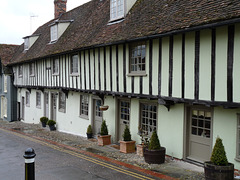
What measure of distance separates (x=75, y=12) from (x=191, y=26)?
14.1 meters

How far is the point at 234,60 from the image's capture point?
7133 mm

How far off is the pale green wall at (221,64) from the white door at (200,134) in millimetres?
1281

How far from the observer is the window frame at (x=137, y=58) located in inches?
403

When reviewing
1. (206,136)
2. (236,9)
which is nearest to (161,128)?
(206,136)

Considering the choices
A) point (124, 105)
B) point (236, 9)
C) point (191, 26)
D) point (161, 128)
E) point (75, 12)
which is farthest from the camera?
point (75, 12)

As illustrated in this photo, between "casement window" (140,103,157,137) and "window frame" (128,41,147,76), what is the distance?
4.66ft

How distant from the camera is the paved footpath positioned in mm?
7938

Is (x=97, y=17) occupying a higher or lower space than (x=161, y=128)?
higher

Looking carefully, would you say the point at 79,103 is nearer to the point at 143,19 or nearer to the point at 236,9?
the point at 143,19

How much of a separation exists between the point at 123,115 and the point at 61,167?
435 centimetres

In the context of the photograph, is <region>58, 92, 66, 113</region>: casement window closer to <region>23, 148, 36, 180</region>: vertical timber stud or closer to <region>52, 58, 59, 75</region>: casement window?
<region>52, 58, 59, 75</region>: casement window

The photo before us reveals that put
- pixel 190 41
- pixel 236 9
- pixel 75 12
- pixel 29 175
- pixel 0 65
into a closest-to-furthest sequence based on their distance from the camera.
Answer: pixel 29 175, pixel 236 9, pixel 190 41, pixel 75 12, pixel 0 65

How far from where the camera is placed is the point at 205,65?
25.8 ft

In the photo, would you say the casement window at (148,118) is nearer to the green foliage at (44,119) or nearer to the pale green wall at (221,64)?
the pale green wall at (221,64)
